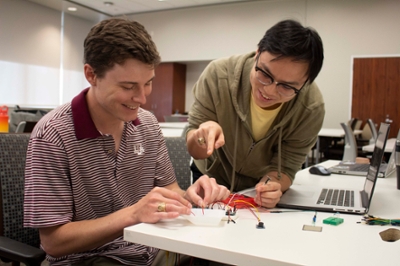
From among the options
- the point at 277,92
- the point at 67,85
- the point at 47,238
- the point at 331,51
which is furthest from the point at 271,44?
the point at 67,85

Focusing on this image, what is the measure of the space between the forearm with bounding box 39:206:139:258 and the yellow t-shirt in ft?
2.36

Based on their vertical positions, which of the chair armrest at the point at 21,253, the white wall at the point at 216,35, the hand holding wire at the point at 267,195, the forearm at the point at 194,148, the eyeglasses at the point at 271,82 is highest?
the white wall at the point at 216,35

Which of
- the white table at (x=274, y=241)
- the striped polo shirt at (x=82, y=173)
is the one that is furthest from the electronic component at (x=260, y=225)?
the striped polo shirt at (x=82, y=173)

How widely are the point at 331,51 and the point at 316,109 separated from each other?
7.10 metres

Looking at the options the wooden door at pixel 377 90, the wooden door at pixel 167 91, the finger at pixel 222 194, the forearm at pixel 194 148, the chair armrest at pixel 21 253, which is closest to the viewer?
the chair armrest at pixel 21 253

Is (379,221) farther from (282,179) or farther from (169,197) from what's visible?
(169,197)

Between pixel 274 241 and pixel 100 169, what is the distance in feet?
1.88

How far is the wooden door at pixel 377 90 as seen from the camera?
298 inches

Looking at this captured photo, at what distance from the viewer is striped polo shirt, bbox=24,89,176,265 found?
3.38 feet

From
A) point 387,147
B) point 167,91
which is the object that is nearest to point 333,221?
point 387,147

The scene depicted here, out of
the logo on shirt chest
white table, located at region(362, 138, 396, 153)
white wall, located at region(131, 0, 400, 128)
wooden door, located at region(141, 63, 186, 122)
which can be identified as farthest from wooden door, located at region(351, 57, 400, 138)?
the logo on shirt chest

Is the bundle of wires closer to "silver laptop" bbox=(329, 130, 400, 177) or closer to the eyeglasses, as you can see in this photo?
the eyeglasses

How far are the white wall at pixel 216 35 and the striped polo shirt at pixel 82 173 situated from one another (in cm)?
625

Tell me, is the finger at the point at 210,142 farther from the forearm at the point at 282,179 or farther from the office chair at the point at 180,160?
the office chair at the point at 180,160
